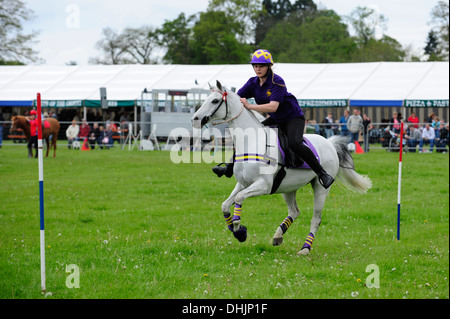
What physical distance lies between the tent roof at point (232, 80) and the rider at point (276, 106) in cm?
2626

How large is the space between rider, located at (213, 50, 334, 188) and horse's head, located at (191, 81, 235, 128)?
0.97 feet

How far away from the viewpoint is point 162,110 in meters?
34.7

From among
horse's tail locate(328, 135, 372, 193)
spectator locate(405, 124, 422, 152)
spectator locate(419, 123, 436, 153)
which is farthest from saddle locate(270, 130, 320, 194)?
spectator locate(419, 123, 436, 153)

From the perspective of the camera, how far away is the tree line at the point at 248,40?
228 feet

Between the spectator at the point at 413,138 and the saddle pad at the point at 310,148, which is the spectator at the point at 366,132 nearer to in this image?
the spectator at the point at 413,138

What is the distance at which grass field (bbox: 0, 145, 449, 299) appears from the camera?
680 cm

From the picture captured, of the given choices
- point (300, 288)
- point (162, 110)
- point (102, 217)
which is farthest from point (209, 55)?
point (300, 288)

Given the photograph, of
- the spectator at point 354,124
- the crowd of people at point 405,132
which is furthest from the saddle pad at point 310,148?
the spectator at point 354,124

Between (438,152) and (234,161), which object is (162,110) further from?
(234,161)

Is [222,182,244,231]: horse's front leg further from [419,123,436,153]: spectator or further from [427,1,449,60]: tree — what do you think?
[427,1,449,60]: tree

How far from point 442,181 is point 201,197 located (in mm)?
8049

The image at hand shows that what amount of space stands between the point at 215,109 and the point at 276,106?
0.94 m

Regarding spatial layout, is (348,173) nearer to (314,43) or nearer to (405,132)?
(405,132)

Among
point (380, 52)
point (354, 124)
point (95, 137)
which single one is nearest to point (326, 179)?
point (354, 124)
